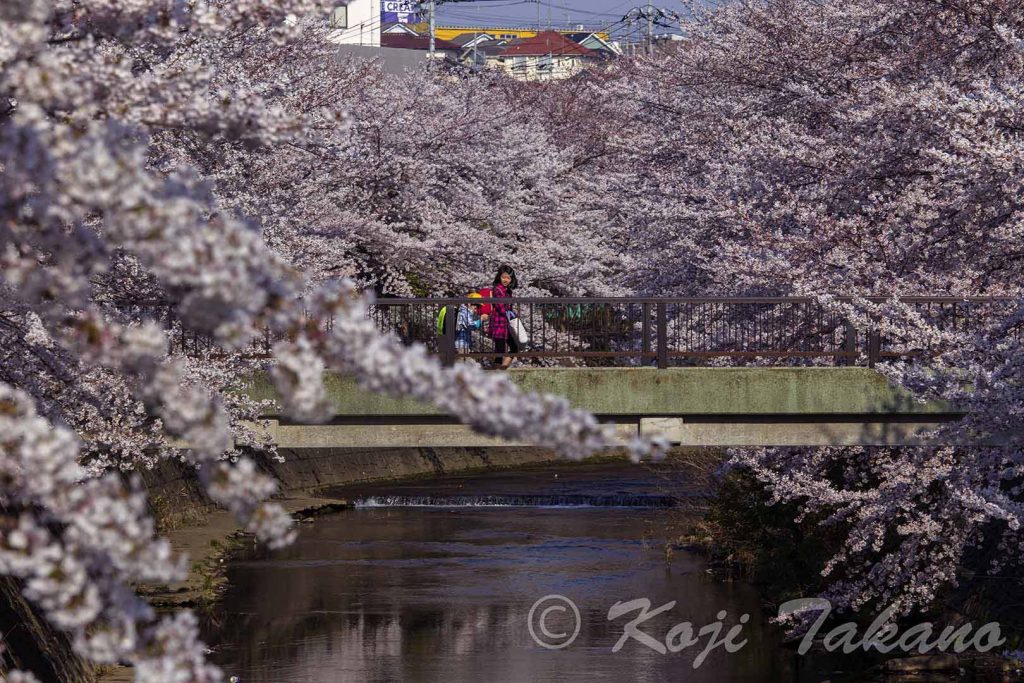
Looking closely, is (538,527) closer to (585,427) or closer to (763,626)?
(763,626)

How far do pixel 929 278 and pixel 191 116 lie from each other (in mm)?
11609

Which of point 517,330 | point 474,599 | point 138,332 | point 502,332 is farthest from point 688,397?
point 138,332

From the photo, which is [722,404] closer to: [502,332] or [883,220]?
[502,332]

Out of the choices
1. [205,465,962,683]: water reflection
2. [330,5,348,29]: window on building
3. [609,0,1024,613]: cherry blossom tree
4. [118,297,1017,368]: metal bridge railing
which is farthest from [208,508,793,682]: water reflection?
[330,5,348,29]: window on building

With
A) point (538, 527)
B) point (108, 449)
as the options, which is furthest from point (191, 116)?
point (538, 527)

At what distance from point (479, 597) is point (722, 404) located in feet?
23.6

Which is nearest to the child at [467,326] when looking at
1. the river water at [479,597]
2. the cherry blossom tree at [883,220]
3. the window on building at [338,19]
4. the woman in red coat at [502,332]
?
the woman in red coat at [502,332]

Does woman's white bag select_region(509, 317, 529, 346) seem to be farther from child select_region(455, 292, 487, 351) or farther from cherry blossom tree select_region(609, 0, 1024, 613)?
cherry blossom tree select_region(609, 0, 1024, 613)

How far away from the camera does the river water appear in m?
18.9

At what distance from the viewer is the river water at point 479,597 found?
18891 mm

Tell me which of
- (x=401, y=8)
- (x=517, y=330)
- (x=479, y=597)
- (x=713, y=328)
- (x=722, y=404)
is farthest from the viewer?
(x=401, y=8)

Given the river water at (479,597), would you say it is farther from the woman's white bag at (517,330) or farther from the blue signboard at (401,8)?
the blue signboard at (401,8)

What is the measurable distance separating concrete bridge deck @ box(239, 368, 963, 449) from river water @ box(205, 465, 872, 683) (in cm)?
334

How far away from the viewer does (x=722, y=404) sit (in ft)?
55.3
